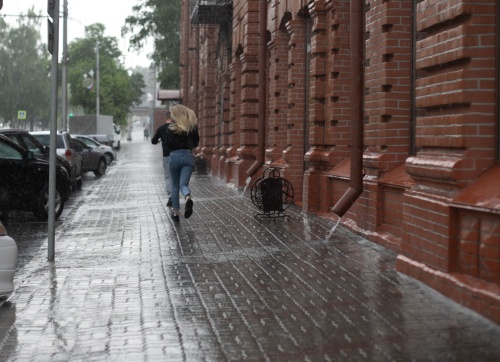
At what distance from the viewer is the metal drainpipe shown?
11727 mm

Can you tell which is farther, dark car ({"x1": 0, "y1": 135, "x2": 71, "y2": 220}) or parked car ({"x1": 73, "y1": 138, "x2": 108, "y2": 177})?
parked car ({"x1": 73, "y1": 138, "x2": 108, "y2": 177})

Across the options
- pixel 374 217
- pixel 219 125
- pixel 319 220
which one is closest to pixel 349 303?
pixel 374 217

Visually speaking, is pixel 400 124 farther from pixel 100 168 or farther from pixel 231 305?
pixel 100 168

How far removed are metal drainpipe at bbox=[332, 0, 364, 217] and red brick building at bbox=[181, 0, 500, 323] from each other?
0.01 metres

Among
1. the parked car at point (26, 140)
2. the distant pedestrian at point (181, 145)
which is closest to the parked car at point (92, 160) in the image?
the parked car at point (26, 140)

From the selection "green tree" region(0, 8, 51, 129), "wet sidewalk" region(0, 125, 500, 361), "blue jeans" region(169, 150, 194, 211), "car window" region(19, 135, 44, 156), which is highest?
"green tree" region(0, 8, 51, 129)

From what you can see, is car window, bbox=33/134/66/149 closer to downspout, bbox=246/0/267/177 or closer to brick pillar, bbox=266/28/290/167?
downspout, bbox=246/0/267/177

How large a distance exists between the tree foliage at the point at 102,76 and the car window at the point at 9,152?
300ft

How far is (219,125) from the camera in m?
32.3

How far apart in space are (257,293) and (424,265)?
1.42 meters

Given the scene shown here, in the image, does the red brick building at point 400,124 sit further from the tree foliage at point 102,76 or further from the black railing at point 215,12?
the tree foliage at point 102,76

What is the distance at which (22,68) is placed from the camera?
98.8 metres

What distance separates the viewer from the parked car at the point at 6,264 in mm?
7949

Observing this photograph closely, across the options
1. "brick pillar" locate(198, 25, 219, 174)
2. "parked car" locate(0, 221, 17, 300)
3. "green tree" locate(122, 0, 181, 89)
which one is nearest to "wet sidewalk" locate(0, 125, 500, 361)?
"parked car" locate(0, 221, 17, 300)
